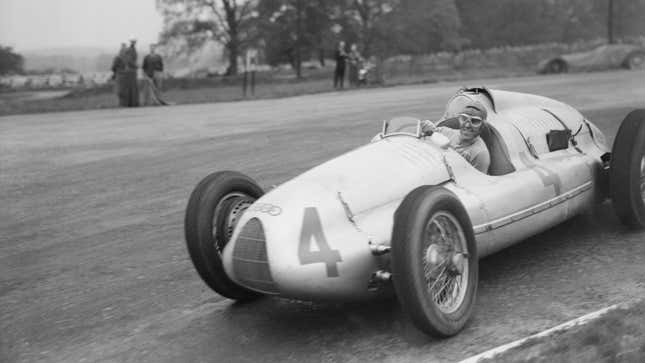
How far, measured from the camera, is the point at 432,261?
14.7 ft

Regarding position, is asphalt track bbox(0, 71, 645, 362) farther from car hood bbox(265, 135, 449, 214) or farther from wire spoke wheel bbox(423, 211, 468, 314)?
car hood bbox(265, 135, 449, 214)

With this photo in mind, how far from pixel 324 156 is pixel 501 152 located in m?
5.82

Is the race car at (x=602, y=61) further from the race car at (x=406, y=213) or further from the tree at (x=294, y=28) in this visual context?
the race car at (x=406, y=213)

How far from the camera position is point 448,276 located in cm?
460

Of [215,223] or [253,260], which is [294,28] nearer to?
[215,223]

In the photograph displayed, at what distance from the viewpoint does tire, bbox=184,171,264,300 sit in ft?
16.3

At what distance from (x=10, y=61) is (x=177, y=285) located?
31152mm

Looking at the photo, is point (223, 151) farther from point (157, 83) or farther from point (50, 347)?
point (157, 83)

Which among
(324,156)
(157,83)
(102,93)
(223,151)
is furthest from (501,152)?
(102,93)

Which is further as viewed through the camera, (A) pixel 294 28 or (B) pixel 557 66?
(A) pixel 294 28

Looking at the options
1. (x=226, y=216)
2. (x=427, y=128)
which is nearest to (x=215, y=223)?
(x=226, y=216)

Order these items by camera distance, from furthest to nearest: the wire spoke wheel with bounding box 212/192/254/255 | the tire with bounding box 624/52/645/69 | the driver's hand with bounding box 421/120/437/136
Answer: the tire with bounding box 624/52/645/69 < the driver's hand with bounding box 421/120/437/136 < the wire spoke wheel with bounding box 212/192/254/255

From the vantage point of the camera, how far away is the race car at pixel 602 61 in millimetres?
36062

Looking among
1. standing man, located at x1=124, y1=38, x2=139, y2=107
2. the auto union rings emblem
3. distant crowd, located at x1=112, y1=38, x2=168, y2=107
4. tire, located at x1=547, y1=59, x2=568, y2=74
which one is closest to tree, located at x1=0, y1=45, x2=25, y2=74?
distant crowd, located at x1=112, y1=38, x2=168, y2=107
